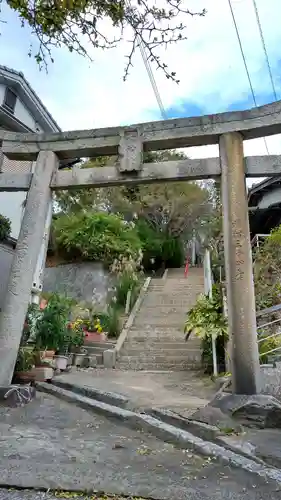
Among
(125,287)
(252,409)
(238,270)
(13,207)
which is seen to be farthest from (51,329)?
(125,287)

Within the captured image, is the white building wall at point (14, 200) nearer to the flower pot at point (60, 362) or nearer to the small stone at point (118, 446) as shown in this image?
the flower pot at point (60, 362)

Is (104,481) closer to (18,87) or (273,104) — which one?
(273,104)

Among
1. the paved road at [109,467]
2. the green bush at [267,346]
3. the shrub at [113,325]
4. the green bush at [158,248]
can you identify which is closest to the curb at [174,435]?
the paved road at [109,467]

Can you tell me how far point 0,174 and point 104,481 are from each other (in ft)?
18.1

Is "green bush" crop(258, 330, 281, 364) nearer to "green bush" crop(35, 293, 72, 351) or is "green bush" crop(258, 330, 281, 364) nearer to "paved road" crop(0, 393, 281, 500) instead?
"paved road" crop(0, 393, 281, 500)

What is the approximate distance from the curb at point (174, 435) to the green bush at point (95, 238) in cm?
1017

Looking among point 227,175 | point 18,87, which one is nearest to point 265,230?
point 18,87

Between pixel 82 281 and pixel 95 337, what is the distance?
4556 mm

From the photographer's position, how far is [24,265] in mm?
5926

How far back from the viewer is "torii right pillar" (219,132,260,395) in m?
4.77

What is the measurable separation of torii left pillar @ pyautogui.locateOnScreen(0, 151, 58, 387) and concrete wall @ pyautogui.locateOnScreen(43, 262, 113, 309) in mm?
8668

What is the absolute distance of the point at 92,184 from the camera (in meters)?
6.48

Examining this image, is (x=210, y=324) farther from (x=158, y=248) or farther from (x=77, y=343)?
(x=158, y=248)

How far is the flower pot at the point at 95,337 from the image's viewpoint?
11328mm
